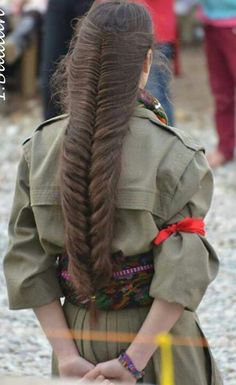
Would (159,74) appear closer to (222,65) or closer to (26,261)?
(26,261)

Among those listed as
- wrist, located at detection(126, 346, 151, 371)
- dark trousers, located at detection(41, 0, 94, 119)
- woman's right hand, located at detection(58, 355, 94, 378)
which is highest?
wrist, located at detection(126, 346, 151, 371)

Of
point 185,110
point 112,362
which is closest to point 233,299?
point 112,362

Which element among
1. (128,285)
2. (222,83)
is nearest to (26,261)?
(128,285)

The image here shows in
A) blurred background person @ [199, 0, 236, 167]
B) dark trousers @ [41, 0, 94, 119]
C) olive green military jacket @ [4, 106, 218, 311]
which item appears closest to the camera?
olive green military jacket @ [4, 106, 218, 311]

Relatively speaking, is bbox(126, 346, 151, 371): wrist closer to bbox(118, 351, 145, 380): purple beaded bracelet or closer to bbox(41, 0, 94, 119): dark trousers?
bbox(118, 351, 145, 380): purple beaded bracelet

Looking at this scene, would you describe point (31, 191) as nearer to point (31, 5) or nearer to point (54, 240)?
point (54, 240)

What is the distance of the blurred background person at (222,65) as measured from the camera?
19.5 feet

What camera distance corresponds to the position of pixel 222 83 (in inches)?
247

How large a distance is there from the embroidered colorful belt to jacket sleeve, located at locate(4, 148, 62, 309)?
68mm

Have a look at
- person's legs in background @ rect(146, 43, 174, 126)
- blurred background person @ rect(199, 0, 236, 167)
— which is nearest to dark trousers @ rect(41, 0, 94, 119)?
blurred background person @ rect(199, 0, 236, 167)

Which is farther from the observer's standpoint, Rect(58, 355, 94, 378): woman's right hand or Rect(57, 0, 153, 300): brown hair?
Rect(58, 355, 94, 378): woman's right hand

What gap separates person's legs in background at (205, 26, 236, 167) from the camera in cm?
604

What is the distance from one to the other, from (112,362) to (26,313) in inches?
73.0

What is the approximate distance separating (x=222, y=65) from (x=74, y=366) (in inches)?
163
